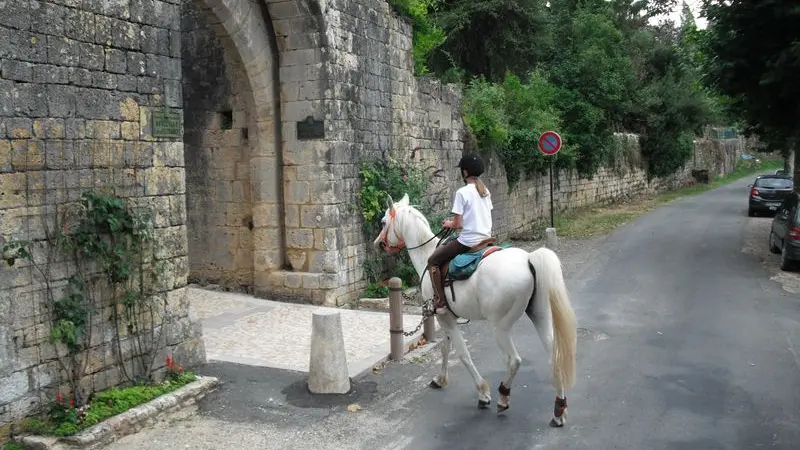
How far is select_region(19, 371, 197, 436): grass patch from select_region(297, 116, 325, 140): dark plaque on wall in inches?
198

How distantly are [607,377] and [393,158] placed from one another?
19.8ft

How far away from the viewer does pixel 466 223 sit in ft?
20.9

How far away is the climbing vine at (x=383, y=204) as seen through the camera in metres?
11.2

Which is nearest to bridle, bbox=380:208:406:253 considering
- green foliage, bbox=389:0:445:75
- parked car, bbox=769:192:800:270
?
green foliage, bbox=389:0:445:75

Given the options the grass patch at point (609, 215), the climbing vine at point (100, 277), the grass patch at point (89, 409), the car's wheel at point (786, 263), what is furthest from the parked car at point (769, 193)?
the grass patch at point (89, 409)

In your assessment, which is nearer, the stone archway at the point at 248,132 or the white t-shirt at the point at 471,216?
the white t-shirt at the point at 471,216

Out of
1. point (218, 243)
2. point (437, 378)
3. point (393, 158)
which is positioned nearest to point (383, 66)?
point (393, 158)

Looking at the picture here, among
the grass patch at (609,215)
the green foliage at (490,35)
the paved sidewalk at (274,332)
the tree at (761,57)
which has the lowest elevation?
the paved sidewalk at (274,332)

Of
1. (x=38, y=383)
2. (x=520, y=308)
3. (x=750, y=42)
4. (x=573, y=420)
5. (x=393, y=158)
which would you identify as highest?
(x=750, y=42)

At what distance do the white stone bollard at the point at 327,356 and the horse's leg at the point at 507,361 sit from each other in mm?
1554

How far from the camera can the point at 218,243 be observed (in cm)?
1134

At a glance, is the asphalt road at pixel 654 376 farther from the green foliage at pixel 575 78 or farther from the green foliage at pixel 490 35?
the green foliage at pixel 490 35

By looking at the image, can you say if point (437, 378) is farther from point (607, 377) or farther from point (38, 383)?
point (38, 383)

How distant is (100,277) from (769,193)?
23.2 metres
